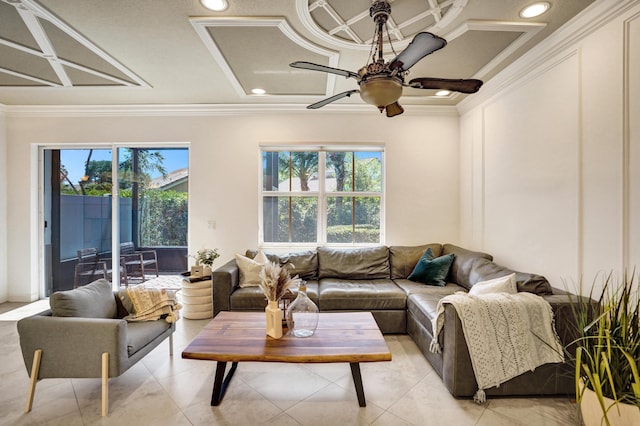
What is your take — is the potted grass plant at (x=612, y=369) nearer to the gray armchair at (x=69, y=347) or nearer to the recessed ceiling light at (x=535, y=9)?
the recessed ceiling light at (x=535, y=9)

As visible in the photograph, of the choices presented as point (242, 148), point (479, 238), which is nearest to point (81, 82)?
point (242, 148)

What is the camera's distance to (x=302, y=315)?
7.36ft

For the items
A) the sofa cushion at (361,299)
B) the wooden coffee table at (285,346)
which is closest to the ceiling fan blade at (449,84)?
the wooden coffee table at (285,346)

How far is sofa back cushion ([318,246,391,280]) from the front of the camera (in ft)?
12.5

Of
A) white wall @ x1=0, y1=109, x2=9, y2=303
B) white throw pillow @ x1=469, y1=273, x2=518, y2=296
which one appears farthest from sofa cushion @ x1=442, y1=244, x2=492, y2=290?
white wall @ x1=0, y1=109, x2=9, y2=303

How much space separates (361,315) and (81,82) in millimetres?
4072

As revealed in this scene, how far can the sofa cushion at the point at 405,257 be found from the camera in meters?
3.83

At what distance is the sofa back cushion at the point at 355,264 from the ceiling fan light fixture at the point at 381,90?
91.8 inches

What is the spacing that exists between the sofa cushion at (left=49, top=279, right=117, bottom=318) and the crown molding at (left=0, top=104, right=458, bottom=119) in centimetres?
265

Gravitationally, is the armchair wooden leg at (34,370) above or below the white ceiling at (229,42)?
below

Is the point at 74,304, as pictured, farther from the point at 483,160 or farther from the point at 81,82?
the point at 483,160

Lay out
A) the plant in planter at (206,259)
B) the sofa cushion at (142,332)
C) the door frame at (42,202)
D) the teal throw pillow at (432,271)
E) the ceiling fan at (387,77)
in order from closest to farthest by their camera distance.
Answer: the ceiling fan at (387,77)
the sofa cushion at (142,332)
the teal throw pillow at (432,271)
the plant in planter at (206,259)
the door frame at (42,202)

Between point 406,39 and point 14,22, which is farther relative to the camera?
point 406,39

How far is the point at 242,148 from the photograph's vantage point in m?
4.26
